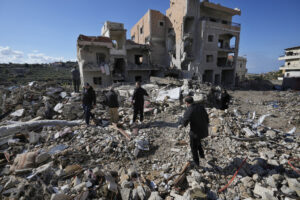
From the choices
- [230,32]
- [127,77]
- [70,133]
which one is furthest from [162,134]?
[230,32]

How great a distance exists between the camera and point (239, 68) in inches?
1499

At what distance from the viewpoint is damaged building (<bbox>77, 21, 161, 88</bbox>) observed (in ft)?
54.7

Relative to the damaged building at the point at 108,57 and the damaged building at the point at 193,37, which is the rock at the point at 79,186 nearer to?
the damaged building at the point at 108,57

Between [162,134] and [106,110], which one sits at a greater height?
[106,110]

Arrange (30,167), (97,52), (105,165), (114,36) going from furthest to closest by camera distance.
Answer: (114,36), (97,52), (105,165), (30,167)

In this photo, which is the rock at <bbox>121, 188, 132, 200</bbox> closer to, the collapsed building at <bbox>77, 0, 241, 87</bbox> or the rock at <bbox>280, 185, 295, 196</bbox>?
the rock at <bbox>280, 185, 295, 196</bbox>

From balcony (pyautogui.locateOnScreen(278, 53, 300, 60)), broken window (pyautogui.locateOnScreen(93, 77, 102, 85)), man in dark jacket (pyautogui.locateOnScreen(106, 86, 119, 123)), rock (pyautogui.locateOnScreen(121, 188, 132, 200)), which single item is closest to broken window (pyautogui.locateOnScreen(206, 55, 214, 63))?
broken window (pyautogui.locateOnScreen(93, 77, 102, 85))

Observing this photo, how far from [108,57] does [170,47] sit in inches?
420

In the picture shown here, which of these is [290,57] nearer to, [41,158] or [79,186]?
[79,186]

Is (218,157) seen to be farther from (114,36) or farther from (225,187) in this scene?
(114,36)

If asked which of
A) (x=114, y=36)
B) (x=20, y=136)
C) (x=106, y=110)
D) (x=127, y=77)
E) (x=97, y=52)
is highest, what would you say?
(x=114, y=36)

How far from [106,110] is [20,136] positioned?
11.5 ft

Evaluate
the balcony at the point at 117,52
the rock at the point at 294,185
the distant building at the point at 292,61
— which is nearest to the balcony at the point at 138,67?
the balcony at the point at 117,52

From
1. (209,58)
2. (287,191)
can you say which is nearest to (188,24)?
(209,58)
